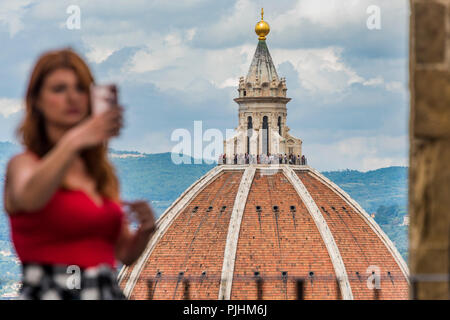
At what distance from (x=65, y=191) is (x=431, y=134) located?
154 centimetres

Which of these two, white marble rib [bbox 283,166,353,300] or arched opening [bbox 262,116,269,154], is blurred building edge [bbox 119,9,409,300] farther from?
arched opening [bbox 262,116,269,154]

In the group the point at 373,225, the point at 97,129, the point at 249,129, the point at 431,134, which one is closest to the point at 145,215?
the point at 97,129

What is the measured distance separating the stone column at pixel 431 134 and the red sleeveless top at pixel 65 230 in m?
1.30

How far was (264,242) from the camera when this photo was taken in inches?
2653

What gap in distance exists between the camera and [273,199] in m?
69.8

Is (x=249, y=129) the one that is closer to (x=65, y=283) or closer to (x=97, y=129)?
(x=65, y=283)

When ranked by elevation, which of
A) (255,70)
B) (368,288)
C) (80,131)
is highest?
(255,70)

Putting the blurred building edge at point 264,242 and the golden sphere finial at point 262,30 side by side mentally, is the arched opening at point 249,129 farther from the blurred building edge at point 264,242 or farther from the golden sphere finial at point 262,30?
the golden sphere finial at point 262,30

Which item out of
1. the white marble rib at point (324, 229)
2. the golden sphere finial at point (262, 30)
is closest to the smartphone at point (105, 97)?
the white marble rib at point (324, 229)

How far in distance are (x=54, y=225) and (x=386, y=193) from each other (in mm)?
83987

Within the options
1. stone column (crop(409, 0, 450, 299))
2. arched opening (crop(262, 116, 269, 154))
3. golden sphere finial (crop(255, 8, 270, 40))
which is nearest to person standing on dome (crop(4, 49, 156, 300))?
stone column (crop(409, 0, 450, 299))

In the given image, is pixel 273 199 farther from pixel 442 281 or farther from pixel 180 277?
pixel 442 281

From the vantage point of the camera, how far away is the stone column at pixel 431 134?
4.77m
